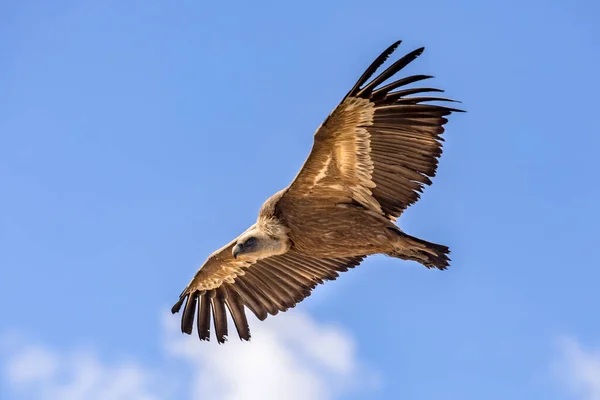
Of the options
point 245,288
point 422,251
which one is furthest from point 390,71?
point 245,288

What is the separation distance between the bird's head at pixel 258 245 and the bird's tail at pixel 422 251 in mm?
1470

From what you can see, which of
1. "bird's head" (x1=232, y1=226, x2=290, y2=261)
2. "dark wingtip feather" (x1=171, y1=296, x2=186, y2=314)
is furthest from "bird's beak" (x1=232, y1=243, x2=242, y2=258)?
"dark wingtip feather" (x1=171, y1=296, x2=186, y2=314)

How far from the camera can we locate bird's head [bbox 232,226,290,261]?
1261 centimetres

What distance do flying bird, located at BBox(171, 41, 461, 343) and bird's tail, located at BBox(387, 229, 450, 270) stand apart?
1cm

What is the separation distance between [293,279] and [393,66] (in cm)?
414

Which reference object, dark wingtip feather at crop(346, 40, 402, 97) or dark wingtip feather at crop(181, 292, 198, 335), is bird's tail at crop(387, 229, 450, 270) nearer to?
dark wingtip feather at crop(346, 40, 402, 97)

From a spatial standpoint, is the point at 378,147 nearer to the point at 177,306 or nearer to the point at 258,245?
the point at 258,245

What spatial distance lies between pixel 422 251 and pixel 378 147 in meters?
1.38

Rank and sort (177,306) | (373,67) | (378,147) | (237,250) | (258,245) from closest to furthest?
1. (373,67)
2. (378,147)
3. (258,245)
4. (237,250)
5. (177,306)

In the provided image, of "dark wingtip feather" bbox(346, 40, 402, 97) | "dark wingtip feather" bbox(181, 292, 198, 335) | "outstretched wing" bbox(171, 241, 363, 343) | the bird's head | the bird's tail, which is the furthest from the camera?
"dark wingtip feather" bbox(181, 292, 198, 335)

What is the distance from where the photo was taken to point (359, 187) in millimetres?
12258

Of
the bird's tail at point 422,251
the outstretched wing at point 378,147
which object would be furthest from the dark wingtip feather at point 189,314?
the bird's tail at point 422,251

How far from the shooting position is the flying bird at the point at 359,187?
450 inches

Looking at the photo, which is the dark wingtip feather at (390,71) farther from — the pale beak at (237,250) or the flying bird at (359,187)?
the pale beak at (237,250)
